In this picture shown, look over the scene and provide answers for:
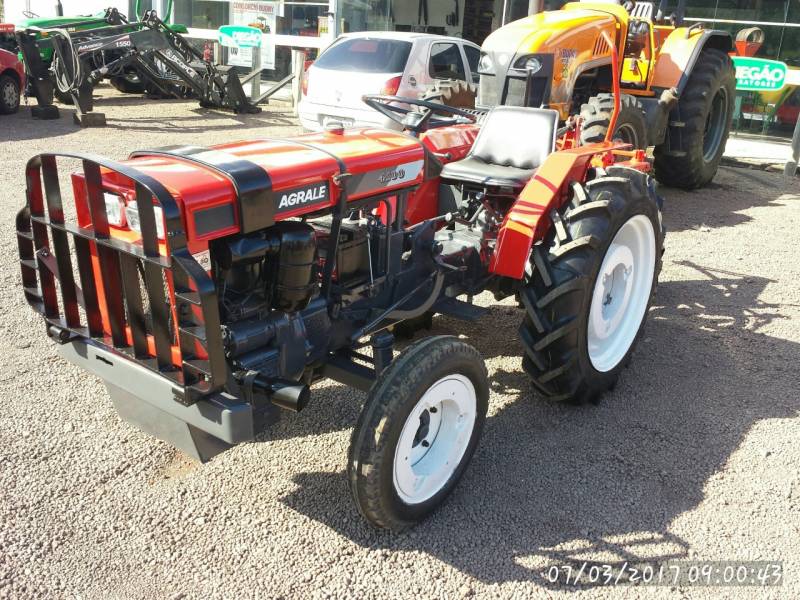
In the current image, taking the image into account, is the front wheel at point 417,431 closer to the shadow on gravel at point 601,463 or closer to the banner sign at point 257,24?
the shadow on gravel at point 601,463

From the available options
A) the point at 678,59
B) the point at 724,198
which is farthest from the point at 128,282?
the point at 724,198

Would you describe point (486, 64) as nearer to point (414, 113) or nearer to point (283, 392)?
point (414, 113)

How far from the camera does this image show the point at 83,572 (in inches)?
97.3

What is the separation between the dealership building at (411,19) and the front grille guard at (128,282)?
9.00m

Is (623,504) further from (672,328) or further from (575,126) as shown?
(575,126)

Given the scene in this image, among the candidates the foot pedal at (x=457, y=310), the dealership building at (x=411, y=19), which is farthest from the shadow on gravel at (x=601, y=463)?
the dealership building at (x=411, y=19)

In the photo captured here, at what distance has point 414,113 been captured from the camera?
3.74m

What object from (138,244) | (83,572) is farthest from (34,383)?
(138,244)

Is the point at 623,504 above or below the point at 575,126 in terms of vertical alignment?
below

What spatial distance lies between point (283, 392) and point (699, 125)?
260 inches

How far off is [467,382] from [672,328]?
2.26 m

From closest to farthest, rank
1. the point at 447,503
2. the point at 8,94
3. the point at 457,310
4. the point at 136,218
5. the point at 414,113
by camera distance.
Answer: the point at 136,218 → the point at 447,503 → the point at 457,310 → the point at 414,113 → the point at 8,94

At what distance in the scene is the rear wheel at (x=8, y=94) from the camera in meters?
11.3

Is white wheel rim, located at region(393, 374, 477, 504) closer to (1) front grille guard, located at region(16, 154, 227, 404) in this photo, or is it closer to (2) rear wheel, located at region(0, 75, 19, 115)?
(1) front grille guard, located at region(16, 154, 227, 404)
